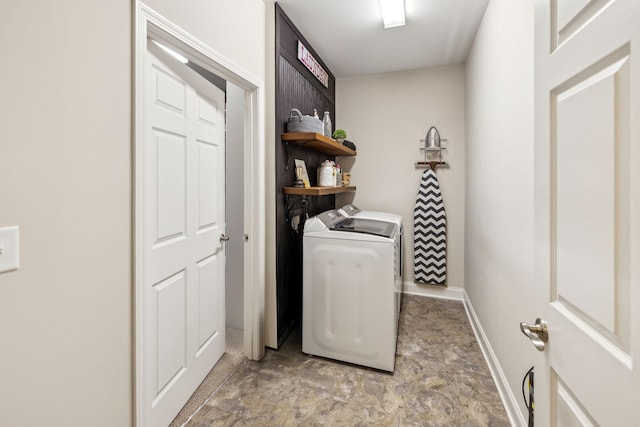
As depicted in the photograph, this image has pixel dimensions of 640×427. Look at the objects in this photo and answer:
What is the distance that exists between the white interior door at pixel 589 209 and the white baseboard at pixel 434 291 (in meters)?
2.71

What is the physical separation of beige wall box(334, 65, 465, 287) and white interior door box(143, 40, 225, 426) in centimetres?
199

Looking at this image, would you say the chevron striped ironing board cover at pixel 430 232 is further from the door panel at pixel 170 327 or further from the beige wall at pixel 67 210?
the beige wall at pixel 67 210

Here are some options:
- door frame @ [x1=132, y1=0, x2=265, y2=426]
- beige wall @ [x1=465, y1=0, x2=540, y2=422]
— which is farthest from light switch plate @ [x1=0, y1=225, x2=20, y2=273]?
beige wall @ [x1=465, y1=0, x2=540, y2=422]

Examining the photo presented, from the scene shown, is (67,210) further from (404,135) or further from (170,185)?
(404,135)

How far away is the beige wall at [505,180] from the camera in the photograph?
1437 millimetres

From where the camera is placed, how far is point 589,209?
0.60m

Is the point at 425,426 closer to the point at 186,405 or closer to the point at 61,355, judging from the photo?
the point at 186,405

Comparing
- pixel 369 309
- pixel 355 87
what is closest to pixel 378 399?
pixel 369 309

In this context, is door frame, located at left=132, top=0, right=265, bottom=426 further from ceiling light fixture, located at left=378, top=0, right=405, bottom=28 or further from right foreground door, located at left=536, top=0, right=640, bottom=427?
right foreground door, located at left=536, top=0, right=640, bottom=427

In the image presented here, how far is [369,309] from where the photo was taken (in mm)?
2049

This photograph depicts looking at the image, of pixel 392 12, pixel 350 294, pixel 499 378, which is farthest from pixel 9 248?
pixel 392 12

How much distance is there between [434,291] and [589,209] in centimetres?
308

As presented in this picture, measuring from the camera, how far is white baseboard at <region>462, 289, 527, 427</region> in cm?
154

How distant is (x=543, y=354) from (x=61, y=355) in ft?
4.72
